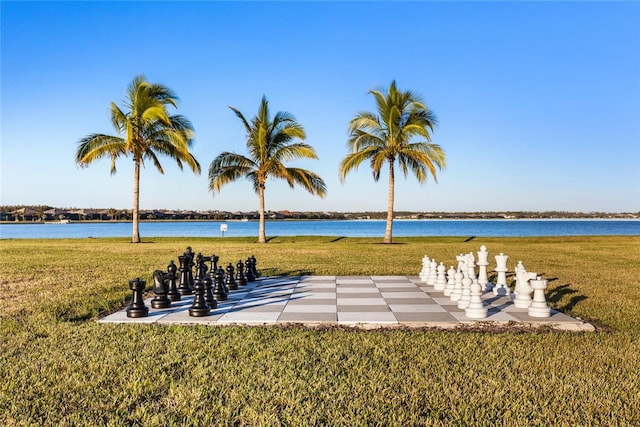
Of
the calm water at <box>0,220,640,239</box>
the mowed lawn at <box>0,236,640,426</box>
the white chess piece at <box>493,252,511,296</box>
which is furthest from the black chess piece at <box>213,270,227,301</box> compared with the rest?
the calm water at <box>0,220,640,239</box>

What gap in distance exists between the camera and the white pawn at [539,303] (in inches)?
206

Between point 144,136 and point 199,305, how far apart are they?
17.3m

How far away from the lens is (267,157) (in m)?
21.9

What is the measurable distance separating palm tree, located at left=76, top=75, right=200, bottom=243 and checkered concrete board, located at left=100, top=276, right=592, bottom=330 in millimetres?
13885

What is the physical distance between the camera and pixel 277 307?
5.86 meters

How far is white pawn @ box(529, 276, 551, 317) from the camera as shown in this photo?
17.2 ft

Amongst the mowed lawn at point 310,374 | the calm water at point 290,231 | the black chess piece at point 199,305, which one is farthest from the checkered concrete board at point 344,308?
the calm water at point 290,231

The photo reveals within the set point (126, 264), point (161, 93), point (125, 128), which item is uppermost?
point (161, 93)

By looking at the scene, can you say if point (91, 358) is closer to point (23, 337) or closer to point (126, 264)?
point (23, 337)

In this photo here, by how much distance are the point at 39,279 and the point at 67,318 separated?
4176 millimetres

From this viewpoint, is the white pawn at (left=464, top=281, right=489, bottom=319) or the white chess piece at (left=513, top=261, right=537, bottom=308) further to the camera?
the white chess piece at (left=513, top=261, right=537, bottom=308)

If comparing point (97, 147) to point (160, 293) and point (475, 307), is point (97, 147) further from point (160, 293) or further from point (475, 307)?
point (475, 307)

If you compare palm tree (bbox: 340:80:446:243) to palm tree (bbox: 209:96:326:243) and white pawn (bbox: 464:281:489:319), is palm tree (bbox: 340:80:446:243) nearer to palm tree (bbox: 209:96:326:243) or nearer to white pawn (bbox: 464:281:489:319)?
palm tree (bbox: 209:96:326:243)

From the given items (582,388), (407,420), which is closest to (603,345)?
(582,388)
